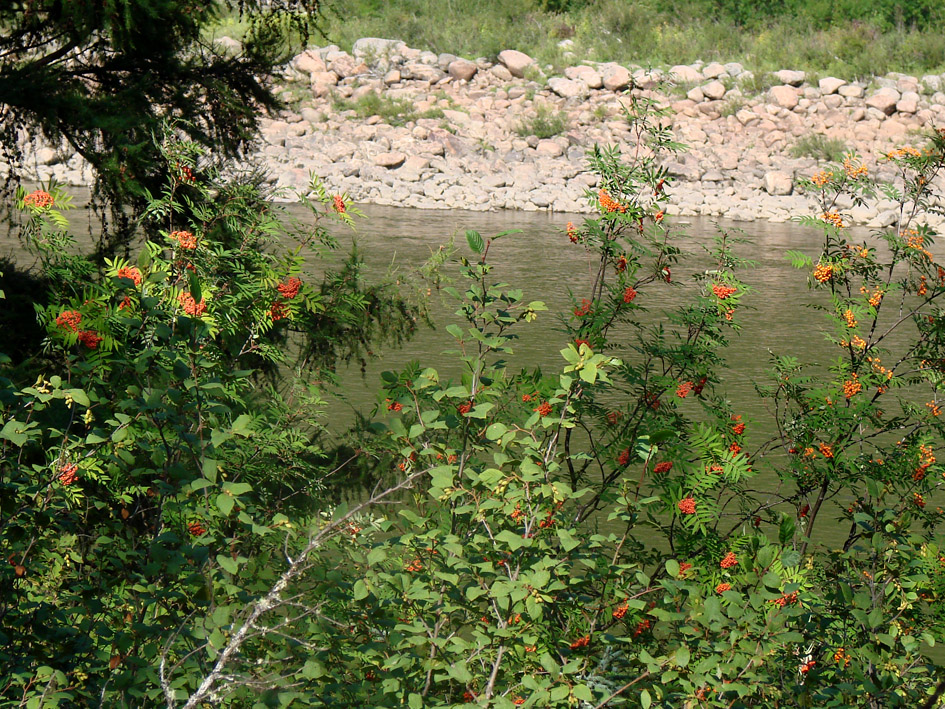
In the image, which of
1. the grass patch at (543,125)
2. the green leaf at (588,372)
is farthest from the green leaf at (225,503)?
the grass patch at (543,125)

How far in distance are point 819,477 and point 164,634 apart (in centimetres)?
300

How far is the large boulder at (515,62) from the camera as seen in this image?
25.9 meters

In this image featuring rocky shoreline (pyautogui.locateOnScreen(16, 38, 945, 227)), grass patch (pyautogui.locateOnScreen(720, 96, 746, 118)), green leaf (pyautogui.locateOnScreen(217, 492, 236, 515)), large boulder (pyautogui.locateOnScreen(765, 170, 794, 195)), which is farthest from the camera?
grass patch (pyautogui.locateOnScreen(720, 96, 746, 118))

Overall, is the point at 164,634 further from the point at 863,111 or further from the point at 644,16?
Result: the point at 644,16

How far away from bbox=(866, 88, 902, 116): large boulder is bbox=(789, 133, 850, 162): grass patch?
1.91 metres

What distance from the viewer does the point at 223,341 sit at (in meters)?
4.61

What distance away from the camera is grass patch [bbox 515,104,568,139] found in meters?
23.3

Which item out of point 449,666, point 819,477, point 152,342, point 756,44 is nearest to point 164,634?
point 449,666

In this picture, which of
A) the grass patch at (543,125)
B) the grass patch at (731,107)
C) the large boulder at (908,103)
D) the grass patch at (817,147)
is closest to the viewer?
the grass patch at (817,147)

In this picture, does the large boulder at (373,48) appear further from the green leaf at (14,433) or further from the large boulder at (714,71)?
the green leaf at (14,433)

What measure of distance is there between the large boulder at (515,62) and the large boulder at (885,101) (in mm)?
8298

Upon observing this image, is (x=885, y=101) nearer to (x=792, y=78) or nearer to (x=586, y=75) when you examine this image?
(x=792, y=78)

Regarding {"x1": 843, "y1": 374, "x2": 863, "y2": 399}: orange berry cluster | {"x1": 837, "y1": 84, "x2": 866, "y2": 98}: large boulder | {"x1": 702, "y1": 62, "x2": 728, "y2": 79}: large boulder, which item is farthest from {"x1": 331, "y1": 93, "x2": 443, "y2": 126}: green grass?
{"x1": 843, "y1": 374, "x2": 863, "y2": 399}: orange berry cluster

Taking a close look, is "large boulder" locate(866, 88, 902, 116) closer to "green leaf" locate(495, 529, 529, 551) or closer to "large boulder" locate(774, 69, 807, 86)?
"large boulder" locate(774, 69, 807, 86)
